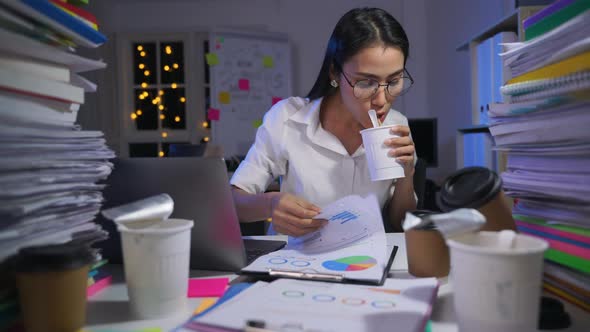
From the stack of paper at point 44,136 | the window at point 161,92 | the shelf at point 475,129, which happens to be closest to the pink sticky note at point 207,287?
the stack of paper at point 44,136

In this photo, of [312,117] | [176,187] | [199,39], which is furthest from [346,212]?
[199,39]

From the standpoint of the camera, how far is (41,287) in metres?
0.50

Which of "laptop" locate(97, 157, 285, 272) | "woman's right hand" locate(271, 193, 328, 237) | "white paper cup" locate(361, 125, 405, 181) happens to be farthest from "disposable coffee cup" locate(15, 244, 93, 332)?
"white paper cup" locate(361, 125, 405, 181)

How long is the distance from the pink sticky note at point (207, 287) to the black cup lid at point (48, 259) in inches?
9.1

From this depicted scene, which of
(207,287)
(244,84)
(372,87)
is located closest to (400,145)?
(372,87)

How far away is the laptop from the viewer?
2.64 ft

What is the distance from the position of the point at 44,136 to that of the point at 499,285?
24.6 inches

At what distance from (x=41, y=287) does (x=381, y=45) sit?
1089 millimetres

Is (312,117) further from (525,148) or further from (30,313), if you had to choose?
(30,313)

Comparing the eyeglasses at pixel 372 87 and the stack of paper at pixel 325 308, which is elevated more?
the eyeglasses at pixel 372 87

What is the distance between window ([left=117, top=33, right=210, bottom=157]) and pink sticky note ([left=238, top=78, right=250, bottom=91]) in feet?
1.60

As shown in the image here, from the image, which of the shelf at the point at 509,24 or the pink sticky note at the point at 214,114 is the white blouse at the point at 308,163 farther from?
the pink sticky note at the point at 214,114

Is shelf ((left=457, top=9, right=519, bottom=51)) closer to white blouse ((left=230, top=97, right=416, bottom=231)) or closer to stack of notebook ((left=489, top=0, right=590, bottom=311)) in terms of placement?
white blouse ((left=230, top=97, right=416, bottom=231))

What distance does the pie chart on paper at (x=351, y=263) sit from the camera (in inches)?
30.1
